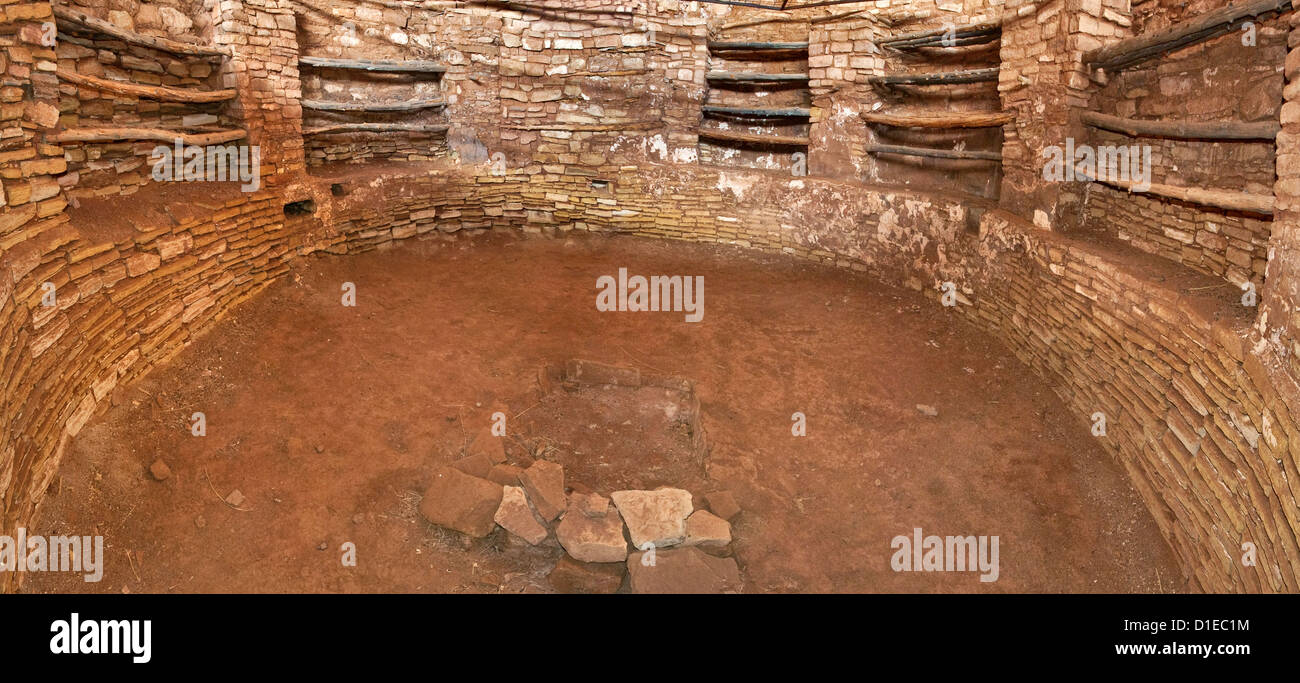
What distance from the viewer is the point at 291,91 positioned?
7.31 meters

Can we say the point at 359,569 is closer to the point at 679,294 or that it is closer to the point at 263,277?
the point at 263,277

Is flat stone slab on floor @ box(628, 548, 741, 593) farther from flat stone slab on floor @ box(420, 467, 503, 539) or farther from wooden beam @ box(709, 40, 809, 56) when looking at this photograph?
wooden beam @ box(709, 40, 809, 56)

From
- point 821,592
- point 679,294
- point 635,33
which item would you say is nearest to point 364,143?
point 635,33

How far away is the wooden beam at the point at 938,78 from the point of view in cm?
→ 700

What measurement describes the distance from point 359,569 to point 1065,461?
3963 mm

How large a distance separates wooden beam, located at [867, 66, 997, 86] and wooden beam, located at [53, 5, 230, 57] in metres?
6.07

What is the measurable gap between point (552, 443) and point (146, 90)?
402 cm

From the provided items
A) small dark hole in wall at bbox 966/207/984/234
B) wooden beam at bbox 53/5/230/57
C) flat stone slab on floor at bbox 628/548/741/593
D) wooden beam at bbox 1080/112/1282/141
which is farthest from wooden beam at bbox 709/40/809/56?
flat stone slab on floor at bbox 628/548/741/593

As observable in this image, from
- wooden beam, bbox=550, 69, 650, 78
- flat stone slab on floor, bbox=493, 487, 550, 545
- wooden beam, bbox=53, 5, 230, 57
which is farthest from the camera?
wooden beam, bbox=550, 69, 650, 78

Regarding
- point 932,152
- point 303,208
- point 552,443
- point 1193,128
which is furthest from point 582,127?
point 1193,128

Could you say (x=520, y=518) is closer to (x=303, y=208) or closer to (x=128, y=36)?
(x=128, y=36)

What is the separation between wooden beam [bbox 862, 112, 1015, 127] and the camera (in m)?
6.59

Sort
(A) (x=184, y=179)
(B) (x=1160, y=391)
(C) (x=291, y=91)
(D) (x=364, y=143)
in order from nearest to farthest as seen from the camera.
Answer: (B) (x=1160, y=391) → (A) (x=184, y=179) → (C) (x=291, y=91) → (D) (x=364, y=143)

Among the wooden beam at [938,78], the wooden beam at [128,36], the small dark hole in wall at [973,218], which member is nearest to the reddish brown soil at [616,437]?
the small dark hole in wall at [973,218]
